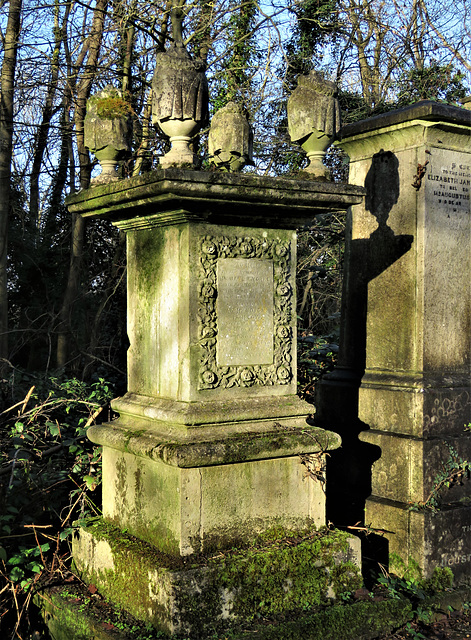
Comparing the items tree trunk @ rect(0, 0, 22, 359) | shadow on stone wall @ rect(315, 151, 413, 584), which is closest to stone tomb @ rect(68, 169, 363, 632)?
shadow on stone wall @ rect(315, 151, 413, 584)

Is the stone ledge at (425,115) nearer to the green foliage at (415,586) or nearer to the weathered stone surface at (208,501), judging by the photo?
the weathered stone surface at (208,501)

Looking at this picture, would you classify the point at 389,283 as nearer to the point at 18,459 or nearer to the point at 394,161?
the point at 394,161

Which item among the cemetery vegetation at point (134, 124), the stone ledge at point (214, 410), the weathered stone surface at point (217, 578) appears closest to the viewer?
the weathered stone surface at point (217, 578)

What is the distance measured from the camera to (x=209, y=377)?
160 inches

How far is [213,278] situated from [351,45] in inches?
367

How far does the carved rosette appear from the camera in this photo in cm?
405

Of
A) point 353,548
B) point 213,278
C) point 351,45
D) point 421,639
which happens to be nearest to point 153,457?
point 213,278

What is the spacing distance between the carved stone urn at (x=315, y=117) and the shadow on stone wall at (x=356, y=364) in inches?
47.4

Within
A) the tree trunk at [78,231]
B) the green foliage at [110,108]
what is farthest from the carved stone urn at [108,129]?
the tree trunk at [78,231]

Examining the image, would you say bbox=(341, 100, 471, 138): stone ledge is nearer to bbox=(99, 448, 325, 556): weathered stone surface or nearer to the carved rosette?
the carved rosette

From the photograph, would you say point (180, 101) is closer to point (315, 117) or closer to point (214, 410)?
point (315, 117)

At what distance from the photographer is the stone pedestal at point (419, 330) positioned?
→ 5.04 metres

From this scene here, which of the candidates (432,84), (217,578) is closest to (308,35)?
(432,84)

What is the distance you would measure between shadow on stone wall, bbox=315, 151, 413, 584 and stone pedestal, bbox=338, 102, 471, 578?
0.02m
